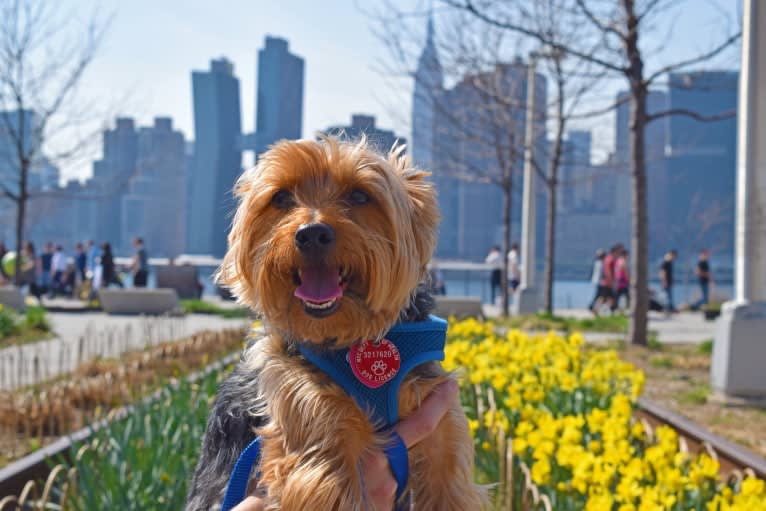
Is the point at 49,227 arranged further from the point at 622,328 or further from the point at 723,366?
the point at 723,366

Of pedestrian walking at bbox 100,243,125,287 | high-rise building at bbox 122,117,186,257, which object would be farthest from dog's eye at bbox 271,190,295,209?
high-rise building at bbox 122,117,186,257

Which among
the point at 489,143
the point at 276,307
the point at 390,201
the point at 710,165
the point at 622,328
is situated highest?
the point at 710,165

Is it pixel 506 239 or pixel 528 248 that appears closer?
pixel 528 248

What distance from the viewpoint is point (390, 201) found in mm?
2021

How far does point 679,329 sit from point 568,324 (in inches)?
136

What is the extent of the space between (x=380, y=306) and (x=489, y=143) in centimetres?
1425

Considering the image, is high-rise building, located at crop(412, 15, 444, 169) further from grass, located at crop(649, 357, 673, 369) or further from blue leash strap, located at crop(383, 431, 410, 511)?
blue leash strap, located at crop(383, 431, 410, 511)

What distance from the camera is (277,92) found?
29.8 feet

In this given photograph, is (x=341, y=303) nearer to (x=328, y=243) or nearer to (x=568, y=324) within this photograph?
(x=328, y=243)

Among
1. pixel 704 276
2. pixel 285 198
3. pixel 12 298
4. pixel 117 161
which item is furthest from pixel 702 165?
pixel 285 198

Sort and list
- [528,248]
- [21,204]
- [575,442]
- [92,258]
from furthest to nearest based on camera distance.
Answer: [92,258]
[21,204]
[528,248]
[575,442]

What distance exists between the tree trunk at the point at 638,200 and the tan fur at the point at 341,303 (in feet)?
28.3

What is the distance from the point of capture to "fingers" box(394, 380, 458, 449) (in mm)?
1927

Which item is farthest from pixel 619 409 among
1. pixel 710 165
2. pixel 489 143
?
pixel 710 165
